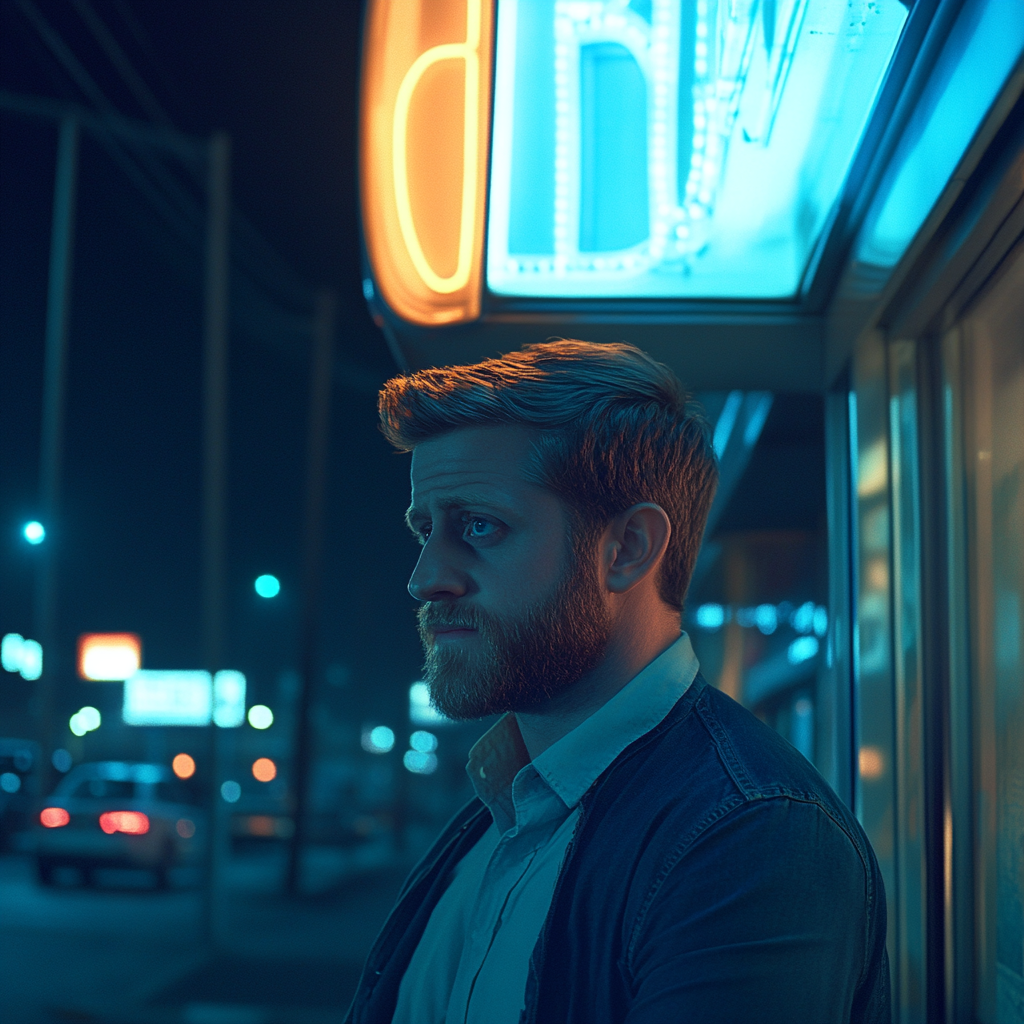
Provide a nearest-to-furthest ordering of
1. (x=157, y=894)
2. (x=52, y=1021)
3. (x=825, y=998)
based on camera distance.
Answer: (x=825, y=998), (x=52, y=1021), (x=157, y=894)

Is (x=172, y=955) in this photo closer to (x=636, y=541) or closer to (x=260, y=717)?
(x=636, y=541)

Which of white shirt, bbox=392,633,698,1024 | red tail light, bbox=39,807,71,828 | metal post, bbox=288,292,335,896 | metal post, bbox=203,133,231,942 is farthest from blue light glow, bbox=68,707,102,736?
white shirt, bbox=392,633,698,1024

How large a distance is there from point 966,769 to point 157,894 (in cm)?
1543

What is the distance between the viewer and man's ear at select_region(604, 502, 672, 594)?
170cm

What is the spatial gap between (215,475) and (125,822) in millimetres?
6239

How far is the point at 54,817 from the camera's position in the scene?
1526 cm

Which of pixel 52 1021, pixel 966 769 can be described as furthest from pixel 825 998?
pixel 52 1021

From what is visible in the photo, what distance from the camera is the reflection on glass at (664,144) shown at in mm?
1979

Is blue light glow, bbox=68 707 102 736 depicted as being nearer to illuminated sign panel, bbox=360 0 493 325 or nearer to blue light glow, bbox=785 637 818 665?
blue light glow, bbox=785 637 818 665

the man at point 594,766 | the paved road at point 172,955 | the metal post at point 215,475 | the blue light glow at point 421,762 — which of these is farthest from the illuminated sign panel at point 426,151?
the blue light glow at point 421,762

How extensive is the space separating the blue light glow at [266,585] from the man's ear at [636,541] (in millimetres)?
12413

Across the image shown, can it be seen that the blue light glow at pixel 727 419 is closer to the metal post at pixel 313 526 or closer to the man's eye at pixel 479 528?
the man's eye at pixel 479 528

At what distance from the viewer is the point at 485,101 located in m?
2.13

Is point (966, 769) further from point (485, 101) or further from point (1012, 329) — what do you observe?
point (485, 101)
